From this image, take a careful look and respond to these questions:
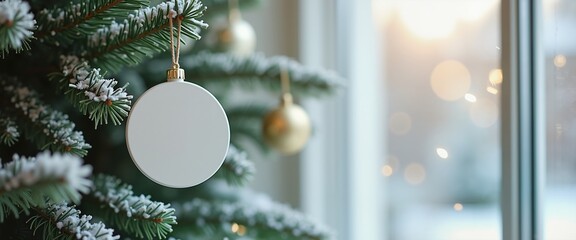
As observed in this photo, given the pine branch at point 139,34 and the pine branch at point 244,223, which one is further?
the pine branch at point 244,223

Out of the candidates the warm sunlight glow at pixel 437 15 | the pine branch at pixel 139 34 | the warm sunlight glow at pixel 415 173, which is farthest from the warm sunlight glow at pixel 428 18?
the pine branch at pixel 139 34

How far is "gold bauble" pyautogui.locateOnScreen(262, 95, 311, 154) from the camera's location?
89 centimetres

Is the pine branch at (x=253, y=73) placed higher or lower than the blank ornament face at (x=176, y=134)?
higher

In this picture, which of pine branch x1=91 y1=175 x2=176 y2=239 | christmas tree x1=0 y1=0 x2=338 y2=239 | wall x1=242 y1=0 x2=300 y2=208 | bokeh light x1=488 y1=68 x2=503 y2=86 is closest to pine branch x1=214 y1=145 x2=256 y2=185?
christmas tree x1=0 y1=0 x2=338 y2=239

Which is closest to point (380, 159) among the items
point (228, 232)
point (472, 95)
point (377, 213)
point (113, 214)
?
point (377, 213)

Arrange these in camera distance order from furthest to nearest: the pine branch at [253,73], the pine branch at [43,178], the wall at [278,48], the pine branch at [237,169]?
the wall at [278,48] → the pine branch at [253,73] → the pine branch at [237,169] → the pine branch at [43,178]

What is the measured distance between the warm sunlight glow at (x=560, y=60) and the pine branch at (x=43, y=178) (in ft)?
1.89

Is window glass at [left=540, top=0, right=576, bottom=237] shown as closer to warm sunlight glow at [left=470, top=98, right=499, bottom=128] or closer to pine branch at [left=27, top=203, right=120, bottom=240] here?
warm sunlight glow at [left=470, top=98, right=499, bottom=128]

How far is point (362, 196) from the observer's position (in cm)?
122

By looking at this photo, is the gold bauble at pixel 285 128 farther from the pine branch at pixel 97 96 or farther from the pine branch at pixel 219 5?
the pine branch at pixel 97 96

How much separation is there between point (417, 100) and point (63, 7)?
0.79m

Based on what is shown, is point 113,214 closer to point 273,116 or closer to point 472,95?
point 273,116

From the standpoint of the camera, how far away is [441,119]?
1.20 m

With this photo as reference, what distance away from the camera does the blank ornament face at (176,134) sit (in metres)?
0.51
